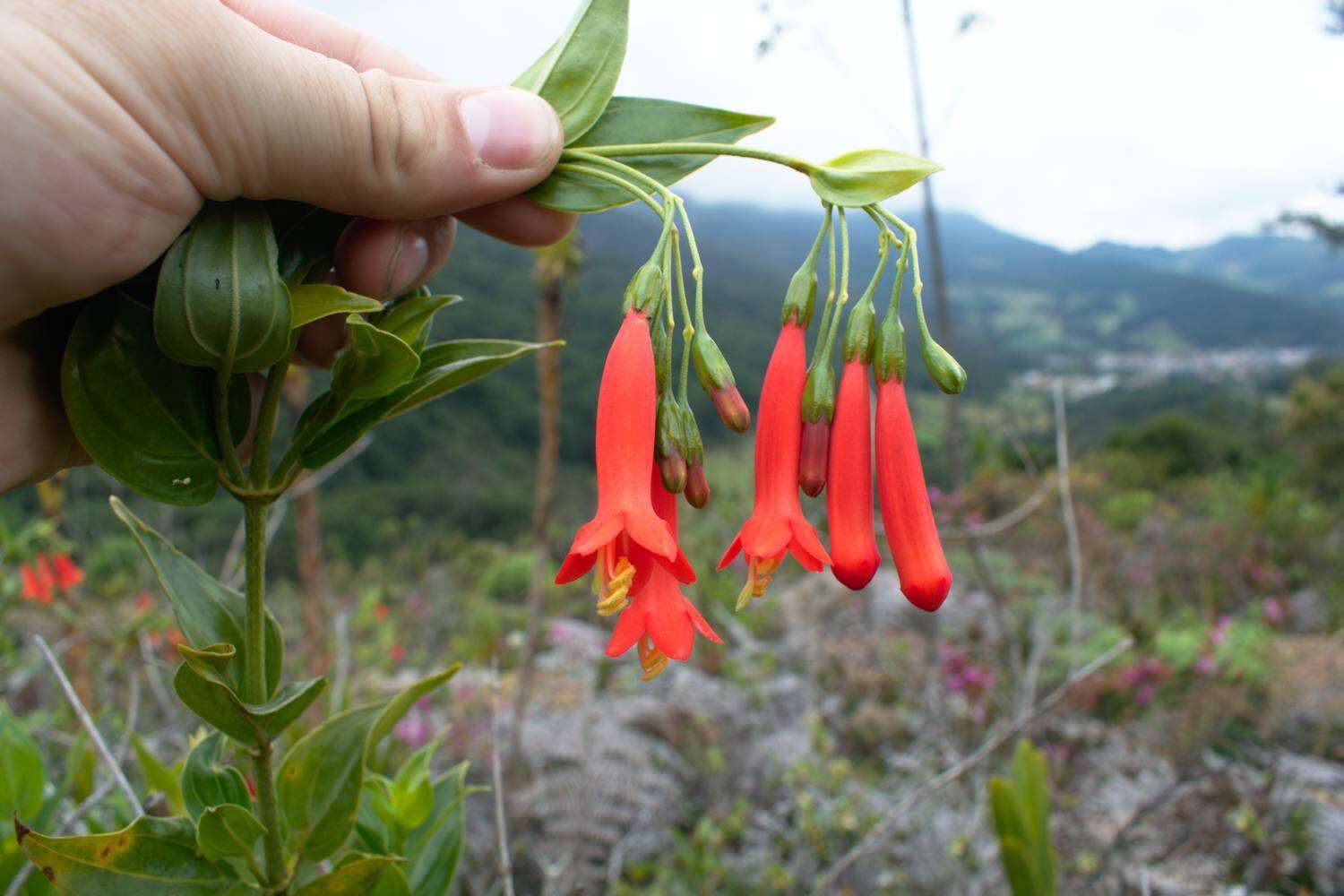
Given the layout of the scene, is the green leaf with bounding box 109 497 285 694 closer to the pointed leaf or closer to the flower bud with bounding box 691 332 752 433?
the pointed leaf

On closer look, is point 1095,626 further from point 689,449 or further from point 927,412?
point 927,412

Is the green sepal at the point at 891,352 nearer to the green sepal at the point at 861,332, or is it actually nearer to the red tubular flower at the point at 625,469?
the green sepal at the point at 861,332

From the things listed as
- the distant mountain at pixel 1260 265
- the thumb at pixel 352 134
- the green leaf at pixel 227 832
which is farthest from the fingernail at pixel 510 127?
the distant mountain at pixel 1260 265

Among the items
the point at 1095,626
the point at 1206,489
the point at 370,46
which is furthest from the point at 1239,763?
the point at 1206,489

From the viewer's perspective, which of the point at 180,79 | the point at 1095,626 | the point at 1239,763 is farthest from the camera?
the point at 1095,626

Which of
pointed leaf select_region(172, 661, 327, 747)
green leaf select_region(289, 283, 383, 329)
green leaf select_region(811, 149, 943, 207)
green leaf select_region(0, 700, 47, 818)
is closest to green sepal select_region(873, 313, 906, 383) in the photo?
green leaf select_region(811, 149, 943, 207)

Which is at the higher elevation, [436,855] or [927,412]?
[436,855]
